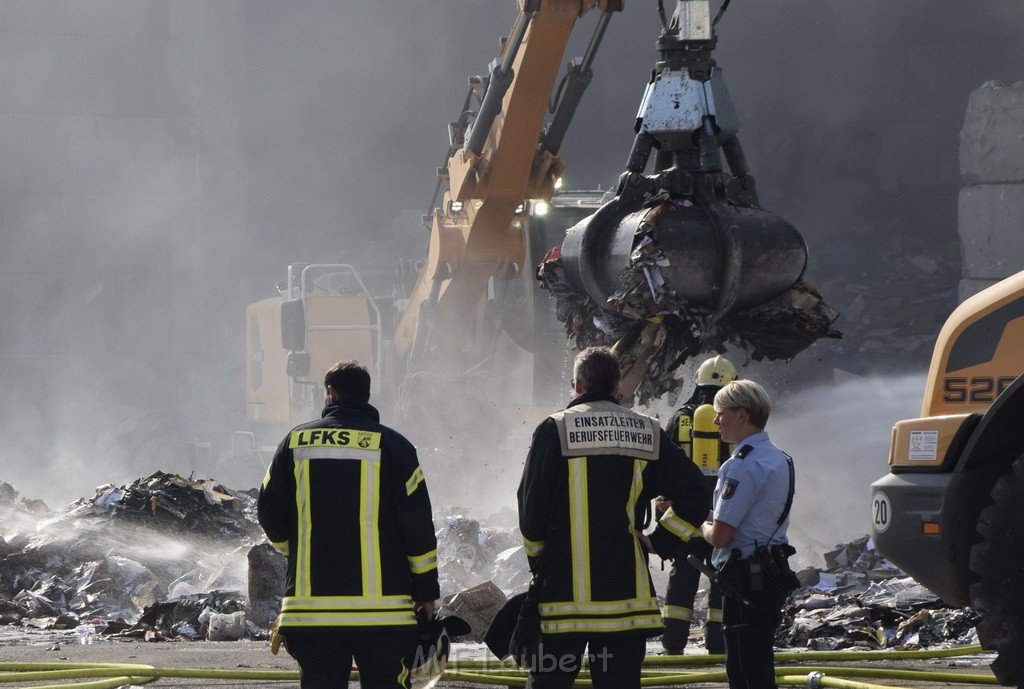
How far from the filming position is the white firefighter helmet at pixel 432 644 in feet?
11.8

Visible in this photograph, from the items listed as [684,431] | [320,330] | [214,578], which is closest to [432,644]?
[684,431]

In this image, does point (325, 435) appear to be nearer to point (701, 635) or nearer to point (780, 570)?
point (780, 570)

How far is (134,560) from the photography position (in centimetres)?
901

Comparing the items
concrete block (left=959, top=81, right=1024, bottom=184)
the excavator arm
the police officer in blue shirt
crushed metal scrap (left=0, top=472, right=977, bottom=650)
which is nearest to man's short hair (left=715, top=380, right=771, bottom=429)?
the police officer in blue shirt

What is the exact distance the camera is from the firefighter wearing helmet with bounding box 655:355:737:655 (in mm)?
5469

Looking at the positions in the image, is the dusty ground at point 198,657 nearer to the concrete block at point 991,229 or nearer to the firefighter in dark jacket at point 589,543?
the firefighter in dark jacket at point 589,543

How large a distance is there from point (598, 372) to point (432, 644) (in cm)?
89

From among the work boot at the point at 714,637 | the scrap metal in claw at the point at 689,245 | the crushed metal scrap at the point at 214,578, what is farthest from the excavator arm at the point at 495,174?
the work boot at the point at 714,637

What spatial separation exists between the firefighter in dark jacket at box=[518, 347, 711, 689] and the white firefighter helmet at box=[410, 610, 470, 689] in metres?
0.29

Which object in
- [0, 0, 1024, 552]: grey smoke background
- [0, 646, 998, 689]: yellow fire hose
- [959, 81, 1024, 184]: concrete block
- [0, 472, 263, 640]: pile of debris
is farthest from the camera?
[0, 0, 1024, 552]: grey smoke background

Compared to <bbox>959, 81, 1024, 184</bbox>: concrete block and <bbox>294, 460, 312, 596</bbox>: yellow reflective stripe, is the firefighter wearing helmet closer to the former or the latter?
<bbox>294, 460, 312, 596</bbox>: yellow reflective stripe

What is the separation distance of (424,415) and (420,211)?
1409 cm

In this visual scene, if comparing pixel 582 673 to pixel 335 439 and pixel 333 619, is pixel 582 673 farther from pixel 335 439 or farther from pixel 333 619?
pixel 335 439

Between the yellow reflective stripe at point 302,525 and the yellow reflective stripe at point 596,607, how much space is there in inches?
25.6
